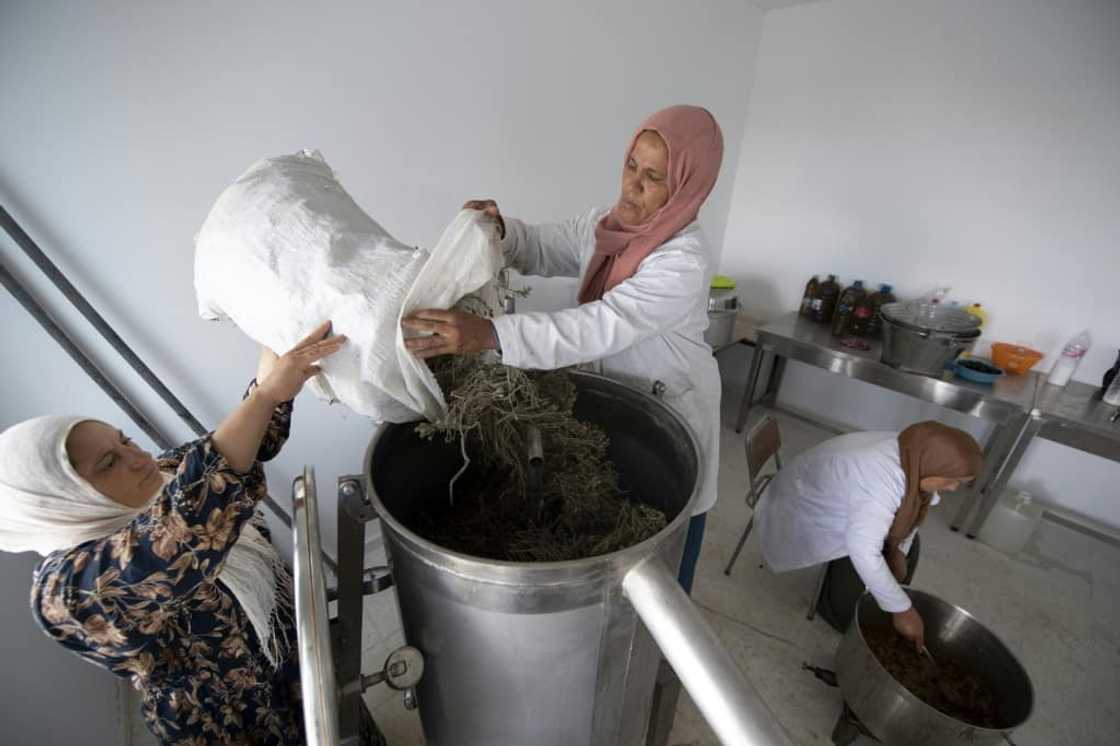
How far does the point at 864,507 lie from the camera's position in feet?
4.35

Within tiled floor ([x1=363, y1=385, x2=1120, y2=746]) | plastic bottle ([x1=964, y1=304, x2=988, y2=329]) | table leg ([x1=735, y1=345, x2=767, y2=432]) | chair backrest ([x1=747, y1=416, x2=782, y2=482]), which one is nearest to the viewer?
tiled floor ([x1=363, y1=385, x2=1120, y2=746])

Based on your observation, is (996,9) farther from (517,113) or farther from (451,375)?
(451,375)

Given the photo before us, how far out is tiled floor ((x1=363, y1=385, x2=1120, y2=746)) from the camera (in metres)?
1.45

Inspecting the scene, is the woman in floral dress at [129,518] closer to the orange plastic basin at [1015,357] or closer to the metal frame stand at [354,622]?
the metal frame stand at [354,622]

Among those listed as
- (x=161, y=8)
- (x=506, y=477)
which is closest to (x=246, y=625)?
(x=506, y=477)

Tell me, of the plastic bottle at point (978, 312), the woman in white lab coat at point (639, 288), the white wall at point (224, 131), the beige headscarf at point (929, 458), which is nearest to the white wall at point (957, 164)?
the plastic bottle at point (978, 312)

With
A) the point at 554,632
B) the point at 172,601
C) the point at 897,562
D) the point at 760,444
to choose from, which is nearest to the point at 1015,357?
the point at 897,562

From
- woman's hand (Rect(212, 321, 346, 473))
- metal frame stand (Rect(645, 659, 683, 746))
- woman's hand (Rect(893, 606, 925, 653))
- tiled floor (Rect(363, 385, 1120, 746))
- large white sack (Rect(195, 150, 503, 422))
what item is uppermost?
large white sack (Rect(195, 150, 503, 422))

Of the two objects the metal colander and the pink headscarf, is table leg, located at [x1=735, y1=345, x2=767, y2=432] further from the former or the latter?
the pink headscarf

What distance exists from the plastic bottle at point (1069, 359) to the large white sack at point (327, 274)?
2715 millimetres

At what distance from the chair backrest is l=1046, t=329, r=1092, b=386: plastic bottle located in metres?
1.51

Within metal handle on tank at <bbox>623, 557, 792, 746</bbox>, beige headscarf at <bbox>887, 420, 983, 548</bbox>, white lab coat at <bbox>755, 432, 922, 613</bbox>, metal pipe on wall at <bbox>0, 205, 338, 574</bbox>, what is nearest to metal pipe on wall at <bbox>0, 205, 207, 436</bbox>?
metal pipe on wall at <bbox>0, 205, 338, 574</bbox>

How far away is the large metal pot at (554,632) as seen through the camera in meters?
0.47

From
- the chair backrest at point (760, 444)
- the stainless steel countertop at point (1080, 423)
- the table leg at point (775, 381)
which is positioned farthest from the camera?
the table leg at point (775, 381)
